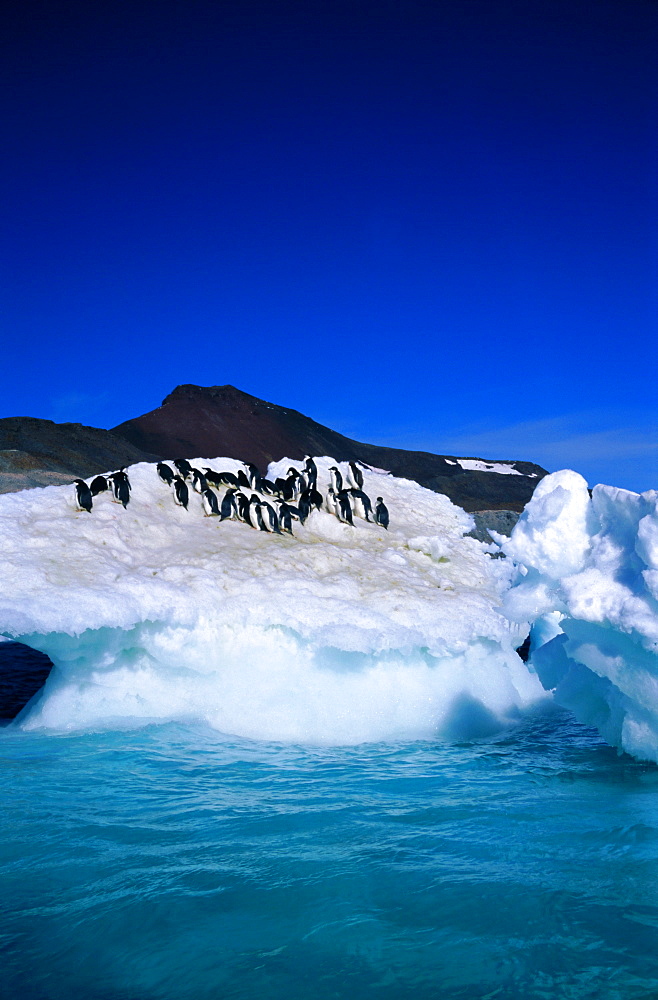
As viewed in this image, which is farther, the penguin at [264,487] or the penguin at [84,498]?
the penguin at [264,487]

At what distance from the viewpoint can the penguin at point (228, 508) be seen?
12.2 meters

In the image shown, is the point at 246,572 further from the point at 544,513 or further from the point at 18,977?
the point at 18,977

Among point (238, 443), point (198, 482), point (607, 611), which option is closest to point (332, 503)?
point (198, 482)

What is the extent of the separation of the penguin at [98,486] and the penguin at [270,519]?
2.66 metres

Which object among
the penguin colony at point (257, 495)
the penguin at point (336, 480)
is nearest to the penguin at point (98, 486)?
the penguin colony at point (257, 495)

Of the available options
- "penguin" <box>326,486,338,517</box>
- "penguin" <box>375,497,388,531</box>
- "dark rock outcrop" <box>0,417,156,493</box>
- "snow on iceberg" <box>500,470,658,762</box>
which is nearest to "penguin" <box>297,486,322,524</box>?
"penguin" <box>326,486,338,517</box>

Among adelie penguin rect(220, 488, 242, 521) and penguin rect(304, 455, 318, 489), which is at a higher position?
penguin rect(304, 455, 318, 489)

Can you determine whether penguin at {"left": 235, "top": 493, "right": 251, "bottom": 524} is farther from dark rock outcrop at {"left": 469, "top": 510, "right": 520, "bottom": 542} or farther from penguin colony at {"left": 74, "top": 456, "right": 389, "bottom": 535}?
dark rock outcrop at {"left": 469, "top": 510, "right": 520, "bottom": 542}

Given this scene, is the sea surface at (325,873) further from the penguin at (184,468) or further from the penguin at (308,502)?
the penguin at (184,468)

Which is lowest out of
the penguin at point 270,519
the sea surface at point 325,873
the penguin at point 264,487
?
the sea surface at point 325,873

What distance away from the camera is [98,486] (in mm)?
11648

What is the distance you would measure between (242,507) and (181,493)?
109 centimetres

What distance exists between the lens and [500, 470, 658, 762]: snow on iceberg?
266 inches

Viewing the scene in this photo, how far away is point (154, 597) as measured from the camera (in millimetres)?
9031
